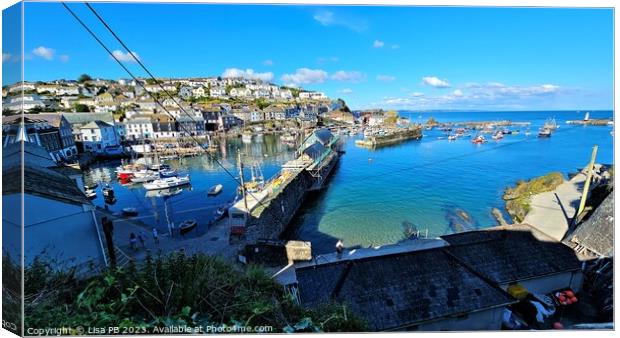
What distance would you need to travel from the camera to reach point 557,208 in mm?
10273

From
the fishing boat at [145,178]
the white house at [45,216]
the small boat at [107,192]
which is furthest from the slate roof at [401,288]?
the fishing boat at [145,178]

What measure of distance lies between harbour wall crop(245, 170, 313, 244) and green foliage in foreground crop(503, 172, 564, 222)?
9.90 meters

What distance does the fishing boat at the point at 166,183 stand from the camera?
14.7 metres

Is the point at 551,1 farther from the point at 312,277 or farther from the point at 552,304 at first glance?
the point at 552,304

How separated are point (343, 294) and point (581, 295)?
5830 millimetres

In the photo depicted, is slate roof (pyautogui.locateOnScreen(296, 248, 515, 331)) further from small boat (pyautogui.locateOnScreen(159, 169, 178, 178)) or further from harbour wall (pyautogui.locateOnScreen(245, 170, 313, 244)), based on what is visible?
small boat (pyautogui.locateOnScreen(159, 169, 178, 178))

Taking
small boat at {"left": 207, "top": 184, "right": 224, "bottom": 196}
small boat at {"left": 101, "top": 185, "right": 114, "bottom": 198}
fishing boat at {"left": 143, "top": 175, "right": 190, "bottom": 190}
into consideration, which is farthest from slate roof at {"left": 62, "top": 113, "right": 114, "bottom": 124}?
fishing boat at {"left": 143, "top": 175, "right": 190, "bottom": 190}

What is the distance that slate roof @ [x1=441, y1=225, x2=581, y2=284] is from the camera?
532 centimetres

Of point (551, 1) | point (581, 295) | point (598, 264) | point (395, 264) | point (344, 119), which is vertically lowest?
point (581, 295)

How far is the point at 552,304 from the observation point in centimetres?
539

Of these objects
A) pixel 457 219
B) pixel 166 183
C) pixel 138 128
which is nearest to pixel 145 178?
pixel 166 183

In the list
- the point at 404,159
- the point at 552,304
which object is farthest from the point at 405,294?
the point at 404,159

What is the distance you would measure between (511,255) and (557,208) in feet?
23.8

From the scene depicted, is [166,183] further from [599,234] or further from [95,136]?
[599,234]
